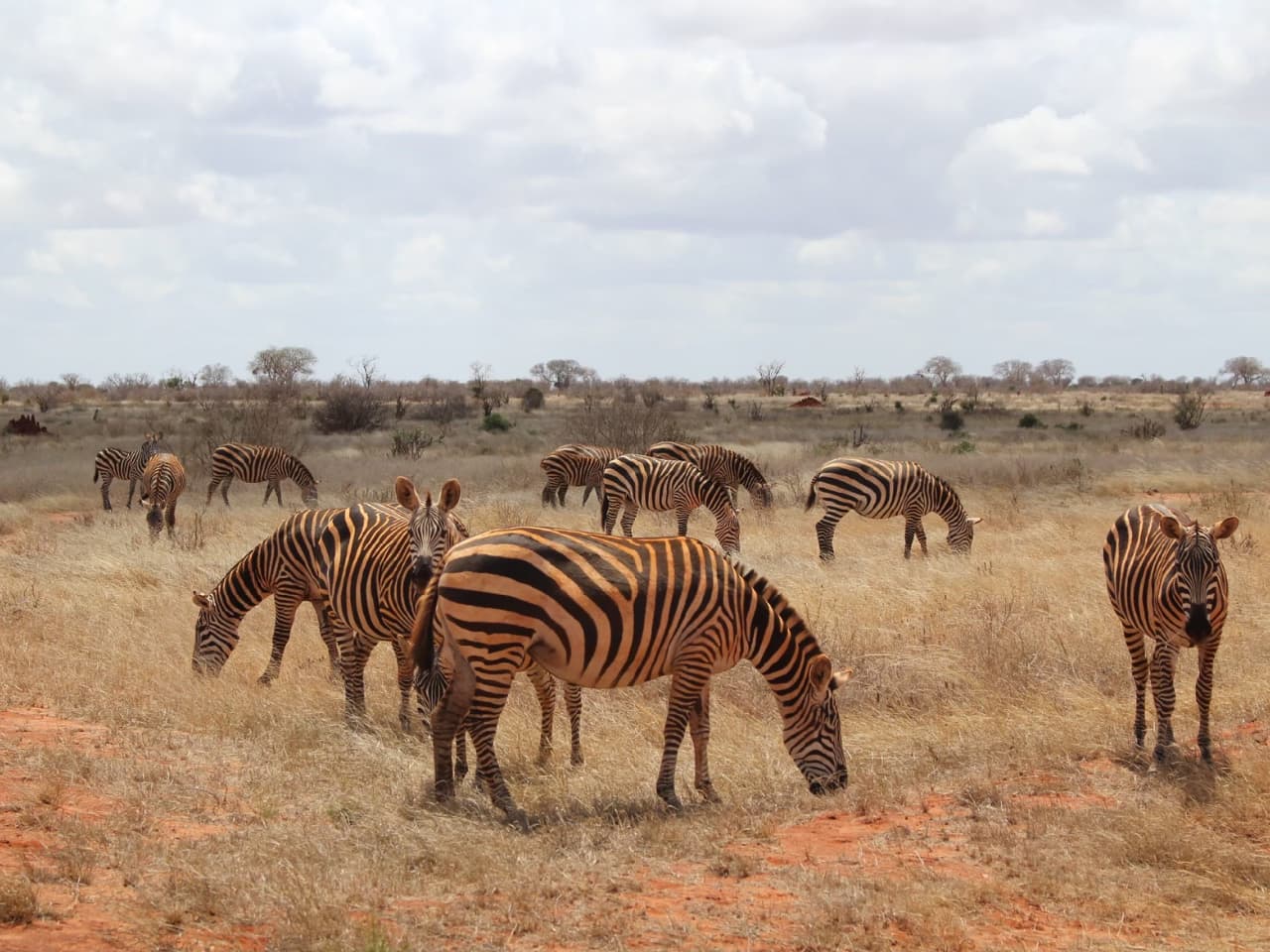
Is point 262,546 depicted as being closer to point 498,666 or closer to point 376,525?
point 376,525

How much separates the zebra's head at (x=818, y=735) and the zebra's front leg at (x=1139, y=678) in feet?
7.22

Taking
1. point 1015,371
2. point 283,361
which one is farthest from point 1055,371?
point 283,361

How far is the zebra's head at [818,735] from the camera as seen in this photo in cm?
781

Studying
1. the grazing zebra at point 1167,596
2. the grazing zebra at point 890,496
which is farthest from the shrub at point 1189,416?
the grazing zebra at point 1167,596

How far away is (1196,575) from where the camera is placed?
Answer: 779 cm

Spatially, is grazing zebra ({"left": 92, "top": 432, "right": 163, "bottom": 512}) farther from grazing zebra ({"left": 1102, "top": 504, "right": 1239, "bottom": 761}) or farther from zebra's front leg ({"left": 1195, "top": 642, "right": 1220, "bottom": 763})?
zebra's front leg ({"left": 1195, "top": 642, "right": 1220, "bottom": 763})

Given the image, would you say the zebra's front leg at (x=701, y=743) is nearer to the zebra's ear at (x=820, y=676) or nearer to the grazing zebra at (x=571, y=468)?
the zebra's ear at (x=820, y=676)

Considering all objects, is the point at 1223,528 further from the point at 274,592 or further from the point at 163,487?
the point at 163,487

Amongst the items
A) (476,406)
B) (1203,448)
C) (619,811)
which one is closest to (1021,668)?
(619,811)

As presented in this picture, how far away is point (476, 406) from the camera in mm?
65000

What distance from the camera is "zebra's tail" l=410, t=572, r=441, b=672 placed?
24.9 feet

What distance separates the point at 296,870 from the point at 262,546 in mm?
5259

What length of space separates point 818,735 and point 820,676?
36 centimetres

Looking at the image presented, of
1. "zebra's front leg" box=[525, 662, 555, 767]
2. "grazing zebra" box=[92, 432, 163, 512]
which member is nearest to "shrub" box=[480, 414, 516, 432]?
"grazing zebra" box=[92, 432, 163, 512]
